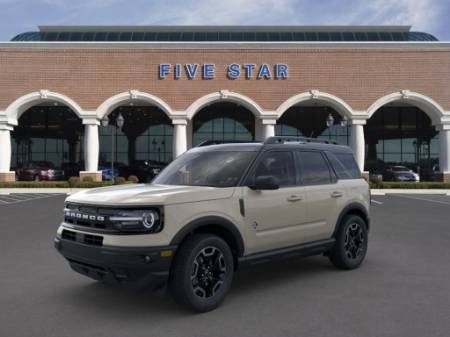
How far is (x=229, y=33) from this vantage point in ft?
129

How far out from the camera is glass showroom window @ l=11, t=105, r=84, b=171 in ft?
130

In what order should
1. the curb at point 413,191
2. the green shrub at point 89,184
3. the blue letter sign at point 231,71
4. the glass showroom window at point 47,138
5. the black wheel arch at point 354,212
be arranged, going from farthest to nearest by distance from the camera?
the glass showroom window at point 47,138, the blue letter sign at point 231,71, the green shrub at point 89,184, the curb at point 413,191, the black wheel arch at point 354,212

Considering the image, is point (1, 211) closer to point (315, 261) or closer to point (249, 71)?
point (315, 261)

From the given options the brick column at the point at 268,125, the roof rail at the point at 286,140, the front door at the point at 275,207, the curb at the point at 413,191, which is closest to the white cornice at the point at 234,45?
the brick column at the point at 268,125

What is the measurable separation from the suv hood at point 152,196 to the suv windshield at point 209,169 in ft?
0.88

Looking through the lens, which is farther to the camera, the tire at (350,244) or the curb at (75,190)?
the curb at (75,190)

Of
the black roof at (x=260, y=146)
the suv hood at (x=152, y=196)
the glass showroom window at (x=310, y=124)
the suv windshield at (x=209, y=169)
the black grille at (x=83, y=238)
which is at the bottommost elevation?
the black grille at (x=83, y=238)

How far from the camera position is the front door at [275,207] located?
16.6ft

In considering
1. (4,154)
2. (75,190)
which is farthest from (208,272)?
(4,154)

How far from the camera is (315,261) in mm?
7023

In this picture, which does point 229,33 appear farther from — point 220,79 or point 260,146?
point 260,146

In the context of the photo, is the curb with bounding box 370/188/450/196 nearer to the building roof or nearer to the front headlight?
the building roof

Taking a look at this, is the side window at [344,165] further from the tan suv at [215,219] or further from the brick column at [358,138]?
the brick column at [358,138]

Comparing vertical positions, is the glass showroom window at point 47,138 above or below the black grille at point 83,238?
above
